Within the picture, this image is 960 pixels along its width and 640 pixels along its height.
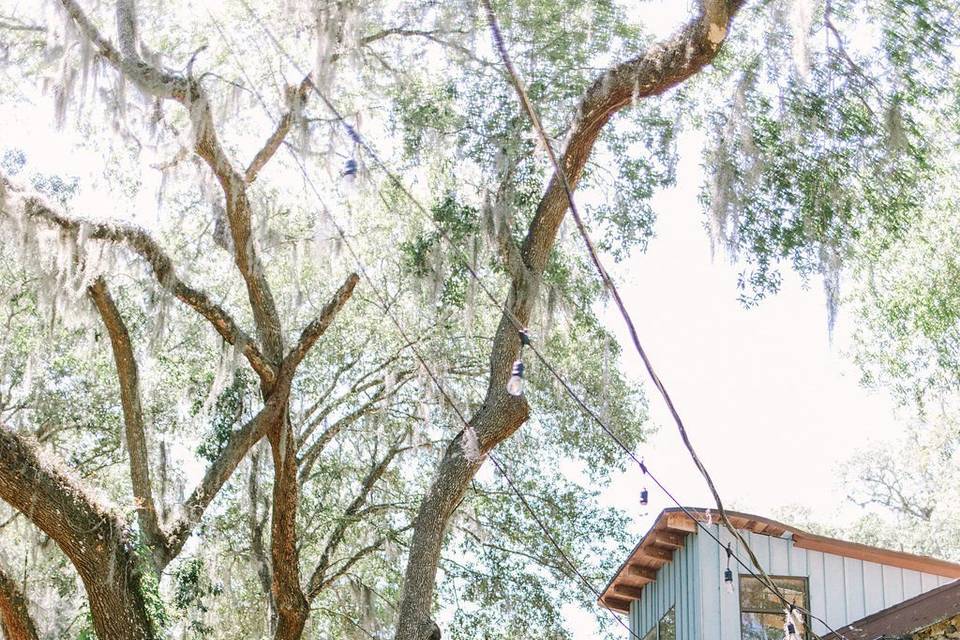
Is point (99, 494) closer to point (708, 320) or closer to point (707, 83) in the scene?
point (707, 83)

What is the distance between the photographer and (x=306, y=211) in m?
13.4

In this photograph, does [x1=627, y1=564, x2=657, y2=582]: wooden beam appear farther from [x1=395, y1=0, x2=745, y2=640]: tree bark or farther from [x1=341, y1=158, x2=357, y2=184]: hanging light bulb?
[x1=341, y1=158, x2=357, y2=184]: hanging light bulb

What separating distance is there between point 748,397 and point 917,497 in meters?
7.83

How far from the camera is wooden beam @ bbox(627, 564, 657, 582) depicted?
11.0 meters

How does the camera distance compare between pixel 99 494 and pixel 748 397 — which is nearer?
pixel 99 494

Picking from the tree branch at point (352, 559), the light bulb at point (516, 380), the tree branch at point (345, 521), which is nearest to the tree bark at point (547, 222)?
the light bulb at point (516, 380)

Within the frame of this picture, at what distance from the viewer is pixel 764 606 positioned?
9.30 m

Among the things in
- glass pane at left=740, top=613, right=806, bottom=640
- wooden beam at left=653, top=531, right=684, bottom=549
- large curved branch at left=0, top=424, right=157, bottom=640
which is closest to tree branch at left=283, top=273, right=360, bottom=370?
large curved branch at left=0, top=424, right=157, bottom=640

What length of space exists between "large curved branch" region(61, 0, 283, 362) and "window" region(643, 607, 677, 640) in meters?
4.21

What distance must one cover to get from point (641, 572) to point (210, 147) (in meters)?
5.70

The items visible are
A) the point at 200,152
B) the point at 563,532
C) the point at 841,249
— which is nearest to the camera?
the point at 200,152

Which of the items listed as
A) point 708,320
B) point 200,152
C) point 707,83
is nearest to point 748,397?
point 708,320

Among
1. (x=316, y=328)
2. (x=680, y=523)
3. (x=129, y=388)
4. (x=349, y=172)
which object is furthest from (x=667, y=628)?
(x=349, y=172)

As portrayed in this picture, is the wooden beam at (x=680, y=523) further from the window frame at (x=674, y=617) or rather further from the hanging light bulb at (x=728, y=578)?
the window frame at (x=674, y=617)
